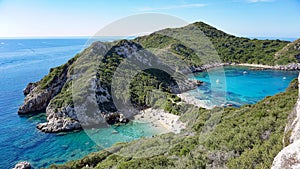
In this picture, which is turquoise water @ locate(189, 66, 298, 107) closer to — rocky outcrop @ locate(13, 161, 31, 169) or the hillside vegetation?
the hillside vegetation

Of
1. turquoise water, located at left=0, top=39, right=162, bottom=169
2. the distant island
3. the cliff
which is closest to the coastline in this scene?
the distant island

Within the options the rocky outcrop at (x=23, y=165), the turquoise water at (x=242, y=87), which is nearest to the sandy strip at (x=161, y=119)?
the turquoise water at (x=242, y=87)

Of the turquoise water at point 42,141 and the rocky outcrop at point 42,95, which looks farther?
the rocky outcrop at point 42,95

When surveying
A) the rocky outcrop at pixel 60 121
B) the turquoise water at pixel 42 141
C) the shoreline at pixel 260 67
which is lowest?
the turquoise water at pixel 42 141

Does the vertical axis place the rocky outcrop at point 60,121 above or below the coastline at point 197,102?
below

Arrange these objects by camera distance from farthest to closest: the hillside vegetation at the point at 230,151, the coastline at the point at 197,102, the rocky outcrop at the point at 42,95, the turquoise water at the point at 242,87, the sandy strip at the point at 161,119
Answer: the turquoise water at the point at 242,87
the rocky outcrop at the point at 42,95
the coastline at the point at 197,102
the sandy strip at the point at 161,119
the hillside vegetation at the point at 230,151

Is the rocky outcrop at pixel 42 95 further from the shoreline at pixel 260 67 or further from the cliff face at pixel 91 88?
the shoreline at pixel 260 67

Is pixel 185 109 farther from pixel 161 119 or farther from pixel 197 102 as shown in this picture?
pixel 197 102

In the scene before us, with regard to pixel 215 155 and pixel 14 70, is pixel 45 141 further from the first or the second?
pixel 14 70

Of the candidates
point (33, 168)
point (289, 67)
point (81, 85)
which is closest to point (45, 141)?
point (33, 168)
